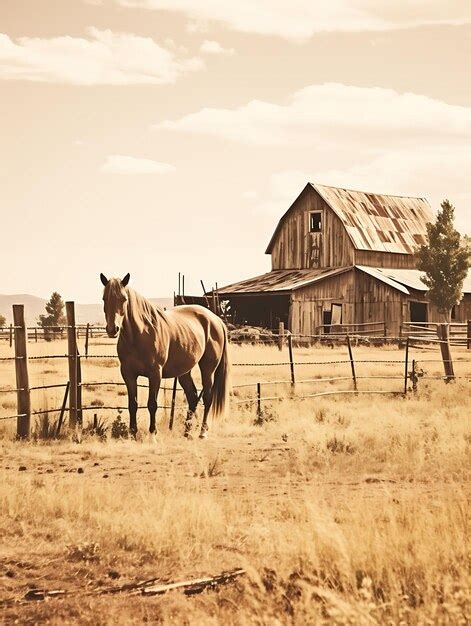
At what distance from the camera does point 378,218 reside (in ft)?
160

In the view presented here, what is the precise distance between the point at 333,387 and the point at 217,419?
7221mm

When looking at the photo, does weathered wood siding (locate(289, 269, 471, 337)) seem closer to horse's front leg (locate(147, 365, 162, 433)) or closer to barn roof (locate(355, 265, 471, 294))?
barn roof (locate(355, 265, 471, 294))

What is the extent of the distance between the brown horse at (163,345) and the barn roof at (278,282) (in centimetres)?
2710

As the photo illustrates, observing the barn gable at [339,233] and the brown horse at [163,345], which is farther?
the barn gable at [339,233]

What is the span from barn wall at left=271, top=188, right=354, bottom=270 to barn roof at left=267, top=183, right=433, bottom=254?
38cm

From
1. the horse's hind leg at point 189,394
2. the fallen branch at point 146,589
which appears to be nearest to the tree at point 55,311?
the horse's hind leg at point 189,394

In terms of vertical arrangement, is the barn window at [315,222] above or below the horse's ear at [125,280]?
above

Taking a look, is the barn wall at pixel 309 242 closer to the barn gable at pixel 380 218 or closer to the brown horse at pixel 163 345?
the barn gable at pixel 380 218

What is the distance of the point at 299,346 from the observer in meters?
40.4

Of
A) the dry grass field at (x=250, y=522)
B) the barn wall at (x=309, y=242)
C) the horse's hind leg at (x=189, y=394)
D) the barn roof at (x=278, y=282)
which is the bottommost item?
the dry grass field at (x=250, y=522)

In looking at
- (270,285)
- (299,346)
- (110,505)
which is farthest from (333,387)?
(270,285)

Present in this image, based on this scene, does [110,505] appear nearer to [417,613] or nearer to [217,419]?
[417,613]

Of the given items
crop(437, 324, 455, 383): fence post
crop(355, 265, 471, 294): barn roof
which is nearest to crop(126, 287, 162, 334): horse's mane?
crop(437, 324, 455, 383): fence post

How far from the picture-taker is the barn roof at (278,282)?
42.1 metres
